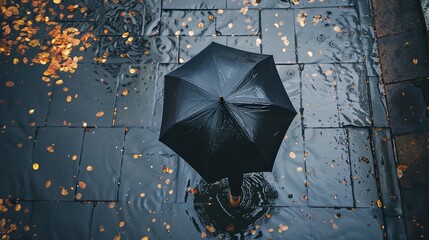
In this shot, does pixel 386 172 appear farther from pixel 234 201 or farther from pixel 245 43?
pixel 245 43

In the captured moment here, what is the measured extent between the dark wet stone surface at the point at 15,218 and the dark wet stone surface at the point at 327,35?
4343 millimetres

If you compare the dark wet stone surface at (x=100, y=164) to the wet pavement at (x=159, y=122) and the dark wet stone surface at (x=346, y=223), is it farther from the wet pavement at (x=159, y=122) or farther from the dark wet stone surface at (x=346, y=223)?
the dark wet stone surface at (x=346, y=223)

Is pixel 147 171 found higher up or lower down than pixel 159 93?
lower down

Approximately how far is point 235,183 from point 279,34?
2.72 metres

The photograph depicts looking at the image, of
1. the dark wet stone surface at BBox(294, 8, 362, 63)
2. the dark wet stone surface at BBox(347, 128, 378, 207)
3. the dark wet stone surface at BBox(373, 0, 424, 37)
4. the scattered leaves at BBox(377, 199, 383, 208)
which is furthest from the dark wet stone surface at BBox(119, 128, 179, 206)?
the dark wet stone surface at BBox(373, 0, 424, 37)

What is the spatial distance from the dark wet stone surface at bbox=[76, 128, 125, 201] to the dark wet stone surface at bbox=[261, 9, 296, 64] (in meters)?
2.52

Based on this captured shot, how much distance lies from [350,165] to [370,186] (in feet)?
1.16

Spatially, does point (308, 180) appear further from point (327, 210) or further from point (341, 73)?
point (341, 73)

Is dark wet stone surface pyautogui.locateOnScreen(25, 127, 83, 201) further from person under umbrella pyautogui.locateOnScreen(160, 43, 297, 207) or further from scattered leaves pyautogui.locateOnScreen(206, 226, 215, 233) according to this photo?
person under umbrella pyautogui.locateOnScreen(160, 43, 297, 207)

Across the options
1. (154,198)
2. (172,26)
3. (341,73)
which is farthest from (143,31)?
(341,73)

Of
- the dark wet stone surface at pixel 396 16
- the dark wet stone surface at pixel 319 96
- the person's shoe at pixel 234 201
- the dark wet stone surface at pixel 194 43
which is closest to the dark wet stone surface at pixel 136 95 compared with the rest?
the dark wet stone surface at pixel 194 43

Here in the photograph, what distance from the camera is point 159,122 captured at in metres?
5.20

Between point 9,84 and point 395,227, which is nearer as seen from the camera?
point 395,227

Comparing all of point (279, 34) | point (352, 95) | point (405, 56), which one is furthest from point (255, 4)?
point (405, 56)
